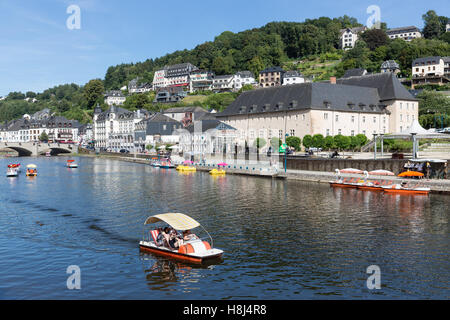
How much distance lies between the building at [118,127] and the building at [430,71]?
10445cm

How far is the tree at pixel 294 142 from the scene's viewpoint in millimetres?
92688

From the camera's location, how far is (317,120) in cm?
9400

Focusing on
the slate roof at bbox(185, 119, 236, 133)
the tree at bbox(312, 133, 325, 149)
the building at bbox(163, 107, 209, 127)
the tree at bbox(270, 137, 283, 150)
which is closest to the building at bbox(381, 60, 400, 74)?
the building at bbox(163, 107, 209, 127)

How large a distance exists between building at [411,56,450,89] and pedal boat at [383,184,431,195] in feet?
408

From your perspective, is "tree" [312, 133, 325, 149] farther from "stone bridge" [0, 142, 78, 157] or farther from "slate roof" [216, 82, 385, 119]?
"stone bridge" [0, 142, 78, 157]

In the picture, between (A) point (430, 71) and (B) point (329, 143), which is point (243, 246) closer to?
(B) point (329, 143)

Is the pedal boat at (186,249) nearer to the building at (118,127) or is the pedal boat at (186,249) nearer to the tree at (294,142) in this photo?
the tree at (294,142)

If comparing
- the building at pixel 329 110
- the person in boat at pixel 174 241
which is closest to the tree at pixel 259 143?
the building at pixel 329 110

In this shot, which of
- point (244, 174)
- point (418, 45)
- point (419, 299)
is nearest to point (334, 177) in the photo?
point (244, 174)

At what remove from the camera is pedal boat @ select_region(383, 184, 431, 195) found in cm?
5028

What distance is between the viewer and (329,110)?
95375 mm

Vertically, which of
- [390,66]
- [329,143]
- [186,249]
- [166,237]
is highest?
[390,66]

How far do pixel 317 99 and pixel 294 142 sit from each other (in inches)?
430

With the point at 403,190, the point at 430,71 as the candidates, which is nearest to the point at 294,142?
the point at 403,190
